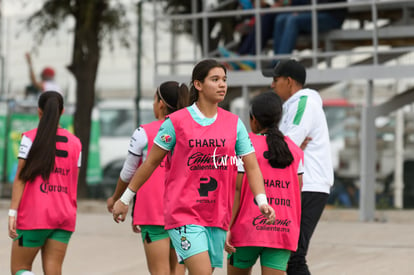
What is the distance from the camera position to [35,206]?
21.2 ft

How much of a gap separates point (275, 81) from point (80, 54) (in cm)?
1045

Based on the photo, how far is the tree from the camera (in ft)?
54.9

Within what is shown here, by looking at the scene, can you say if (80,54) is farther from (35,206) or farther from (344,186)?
(35,206)

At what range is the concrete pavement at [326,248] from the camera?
908 centimetres

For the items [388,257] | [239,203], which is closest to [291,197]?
[239,203]

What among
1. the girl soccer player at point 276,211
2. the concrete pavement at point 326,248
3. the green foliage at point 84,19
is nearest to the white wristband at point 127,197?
the girl soccer player at point 276,211

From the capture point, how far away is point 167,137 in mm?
5590

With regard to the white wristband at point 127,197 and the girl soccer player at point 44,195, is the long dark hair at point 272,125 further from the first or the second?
the girl soccer player at point 44,195

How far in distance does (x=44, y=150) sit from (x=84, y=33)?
414 inches

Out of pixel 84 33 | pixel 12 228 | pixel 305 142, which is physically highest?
pixel 84 33

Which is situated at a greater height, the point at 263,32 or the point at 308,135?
the point at 263,32

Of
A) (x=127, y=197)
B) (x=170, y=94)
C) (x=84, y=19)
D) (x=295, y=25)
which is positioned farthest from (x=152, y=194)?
(x=84, y=19)

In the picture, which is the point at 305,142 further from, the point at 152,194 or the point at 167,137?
the point at 167,137

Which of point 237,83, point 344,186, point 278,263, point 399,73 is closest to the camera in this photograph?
point 278,263
